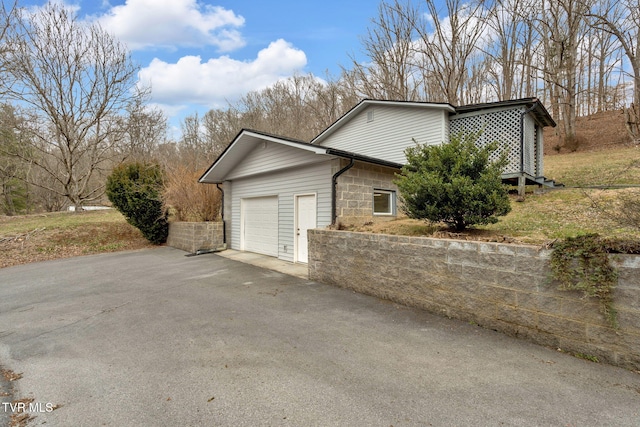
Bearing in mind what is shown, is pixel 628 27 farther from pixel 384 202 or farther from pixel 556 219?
pixel 384 202

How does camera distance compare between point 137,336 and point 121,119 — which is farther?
point 121,119

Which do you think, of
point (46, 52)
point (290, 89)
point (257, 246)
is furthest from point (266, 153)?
point (290, 89)

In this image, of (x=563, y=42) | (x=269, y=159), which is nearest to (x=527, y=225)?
(x=269, y=159)

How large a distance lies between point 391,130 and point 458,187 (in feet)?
27.2

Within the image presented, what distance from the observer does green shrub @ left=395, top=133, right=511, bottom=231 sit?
4.54 m

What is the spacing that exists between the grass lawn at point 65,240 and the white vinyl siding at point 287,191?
215 inches

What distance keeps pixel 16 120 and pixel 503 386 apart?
23.6 m

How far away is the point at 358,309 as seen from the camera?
15.5 ft

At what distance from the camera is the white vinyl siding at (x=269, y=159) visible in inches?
313

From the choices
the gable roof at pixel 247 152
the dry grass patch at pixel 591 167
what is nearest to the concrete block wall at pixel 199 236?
the gable roof at pixel 247 152

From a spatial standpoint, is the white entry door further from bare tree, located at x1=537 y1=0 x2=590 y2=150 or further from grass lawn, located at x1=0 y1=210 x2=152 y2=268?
bare tree, located at x1=537 y1=0 x2=590 y2=150

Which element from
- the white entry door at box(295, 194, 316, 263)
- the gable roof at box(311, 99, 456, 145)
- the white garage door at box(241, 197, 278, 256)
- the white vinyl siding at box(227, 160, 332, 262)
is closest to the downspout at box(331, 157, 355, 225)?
the white vinyl siding at box(227, 160, 332, 262)

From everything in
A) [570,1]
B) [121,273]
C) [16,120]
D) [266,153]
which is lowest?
[121,273]

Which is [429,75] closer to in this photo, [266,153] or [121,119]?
[266,153]
